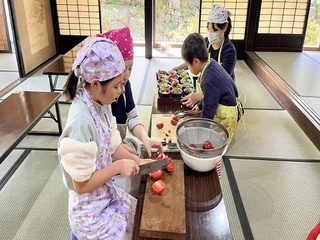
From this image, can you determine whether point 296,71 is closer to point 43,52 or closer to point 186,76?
point 186,76

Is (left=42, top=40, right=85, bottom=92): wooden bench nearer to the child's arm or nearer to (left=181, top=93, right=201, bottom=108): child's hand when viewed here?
(left=181, top=93, right=201, bottom=108): child's hand

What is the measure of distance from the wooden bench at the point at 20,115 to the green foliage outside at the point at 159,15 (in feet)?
10.2

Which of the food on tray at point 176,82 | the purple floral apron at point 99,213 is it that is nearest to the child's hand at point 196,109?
the food on tray at point 176,82

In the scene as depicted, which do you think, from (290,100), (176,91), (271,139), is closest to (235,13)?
(290,100)

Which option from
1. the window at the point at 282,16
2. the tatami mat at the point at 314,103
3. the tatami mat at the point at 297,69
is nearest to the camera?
A: the tatami mat at the point at 314,103

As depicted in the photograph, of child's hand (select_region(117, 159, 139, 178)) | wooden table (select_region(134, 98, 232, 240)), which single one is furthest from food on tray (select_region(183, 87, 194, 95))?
child's hand (select_region(117, 159, 139, 178))

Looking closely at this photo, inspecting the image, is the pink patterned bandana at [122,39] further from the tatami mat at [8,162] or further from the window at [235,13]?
the window at [235,13]

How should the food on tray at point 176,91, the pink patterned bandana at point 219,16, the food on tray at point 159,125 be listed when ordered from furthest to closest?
1. the pink patterned bandana at point 219,16
2. the food on tray at point 176,91
3. the food on tray at point 159,125

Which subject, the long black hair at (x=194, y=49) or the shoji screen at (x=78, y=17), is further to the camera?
the shoji screen at (x=78, y=17)

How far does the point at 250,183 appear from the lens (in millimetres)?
2275

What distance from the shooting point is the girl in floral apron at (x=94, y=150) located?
98 centimetres

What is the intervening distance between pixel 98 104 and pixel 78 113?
3.9 inches

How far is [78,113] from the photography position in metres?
1.03

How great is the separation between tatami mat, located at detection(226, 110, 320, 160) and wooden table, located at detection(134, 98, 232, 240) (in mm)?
1451
